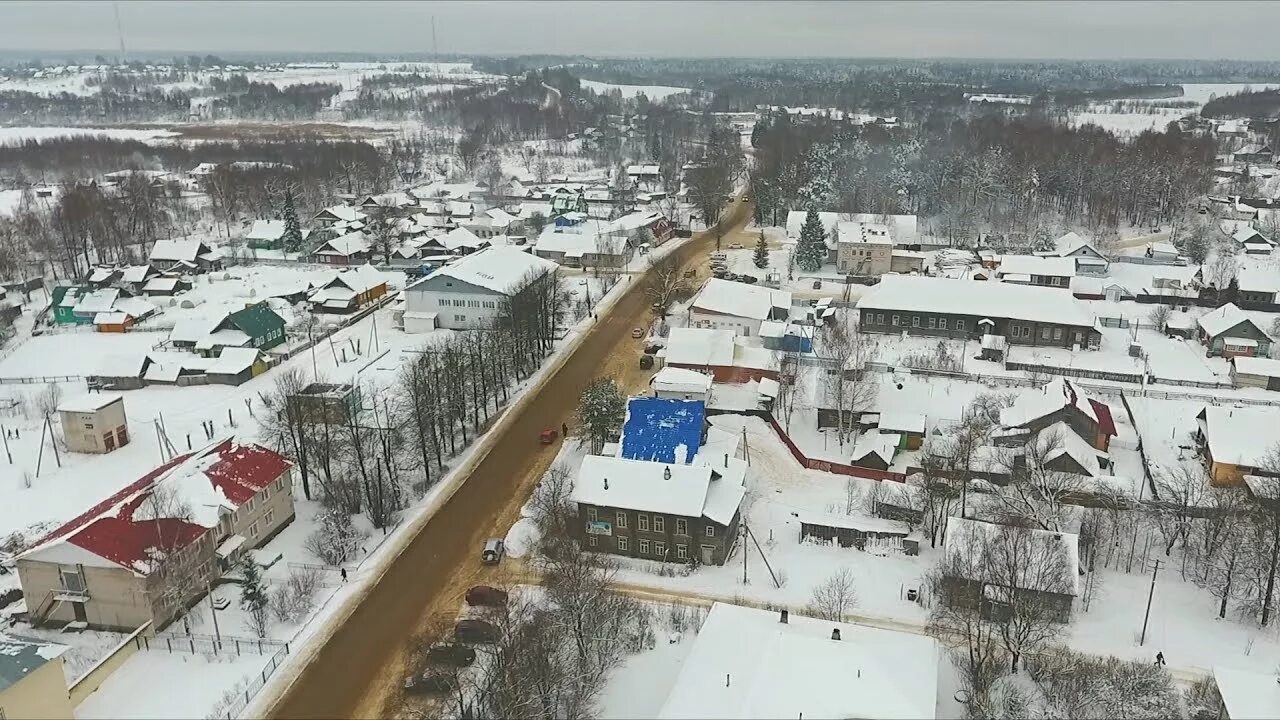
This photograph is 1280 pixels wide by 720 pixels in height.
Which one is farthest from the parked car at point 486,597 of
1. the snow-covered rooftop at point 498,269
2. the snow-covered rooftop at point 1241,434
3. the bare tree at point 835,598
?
the snow-covered rooftop at point 498,269

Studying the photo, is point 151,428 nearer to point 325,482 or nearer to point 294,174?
point 325,482

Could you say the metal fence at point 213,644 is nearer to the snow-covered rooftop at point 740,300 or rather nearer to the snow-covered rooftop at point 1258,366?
the snow-covered rooftop at point 740,300

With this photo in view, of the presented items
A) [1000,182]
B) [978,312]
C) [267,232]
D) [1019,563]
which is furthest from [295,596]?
[1000,182]

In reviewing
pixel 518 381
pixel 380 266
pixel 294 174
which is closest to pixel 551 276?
pixel 518 381

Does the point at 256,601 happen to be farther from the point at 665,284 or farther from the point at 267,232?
the point at 267,232

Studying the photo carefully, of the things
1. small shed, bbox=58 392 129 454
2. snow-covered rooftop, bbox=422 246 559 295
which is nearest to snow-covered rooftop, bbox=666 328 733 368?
snow-covered rooftop, bbox=422 246 559 295

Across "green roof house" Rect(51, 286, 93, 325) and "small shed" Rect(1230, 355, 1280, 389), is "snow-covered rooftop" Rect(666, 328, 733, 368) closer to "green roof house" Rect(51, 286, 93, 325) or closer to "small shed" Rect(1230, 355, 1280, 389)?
"small shed" Rect(1230, 355, 1280, 389)
